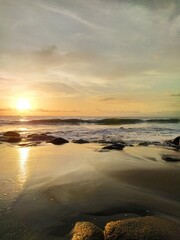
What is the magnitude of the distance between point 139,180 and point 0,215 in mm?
3841

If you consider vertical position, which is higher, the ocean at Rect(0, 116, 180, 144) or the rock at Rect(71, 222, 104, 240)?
the ocean at Rect(0, 116, 180, 144)

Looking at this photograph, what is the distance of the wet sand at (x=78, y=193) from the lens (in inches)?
175

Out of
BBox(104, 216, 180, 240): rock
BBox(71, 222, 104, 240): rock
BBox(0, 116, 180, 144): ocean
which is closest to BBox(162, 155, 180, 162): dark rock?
BBox(0, 116, 180, 144): ocean

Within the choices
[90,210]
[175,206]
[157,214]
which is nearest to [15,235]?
[90,210]

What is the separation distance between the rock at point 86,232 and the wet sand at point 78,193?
0.57ft

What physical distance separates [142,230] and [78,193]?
91.5 inches

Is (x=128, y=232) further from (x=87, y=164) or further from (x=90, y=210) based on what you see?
(x=87, y=164)

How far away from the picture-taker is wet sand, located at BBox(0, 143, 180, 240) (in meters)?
4.45

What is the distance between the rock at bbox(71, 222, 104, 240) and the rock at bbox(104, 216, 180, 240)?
11 cm

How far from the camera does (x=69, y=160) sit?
10258mm

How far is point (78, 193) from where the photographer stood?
19.5 feet

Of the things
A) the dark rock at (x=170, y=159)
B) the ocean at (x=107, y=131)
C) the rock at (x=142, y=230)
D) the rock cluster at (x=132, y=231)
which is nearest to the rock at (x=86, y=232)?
the rock cluster at (x=132, y=231)

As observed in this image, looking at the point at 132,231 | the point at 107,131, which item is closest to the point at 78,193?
the point at 132,231

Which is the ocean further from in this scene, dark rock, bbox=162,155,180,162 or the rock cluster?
the rock cluster
